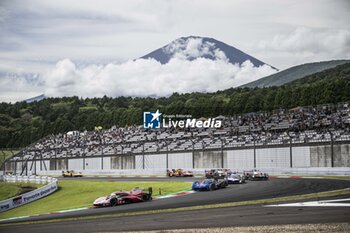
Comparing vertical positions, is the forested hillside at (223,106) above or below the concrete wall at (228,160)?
above

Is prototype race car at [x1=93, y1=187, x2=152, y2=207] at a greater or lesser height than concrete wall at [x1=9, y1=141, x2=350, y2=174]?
lesser

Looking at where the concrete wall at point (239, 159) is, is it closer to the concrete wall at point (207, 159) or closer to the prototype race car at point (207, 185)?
the concrete wall at point (207, 159)

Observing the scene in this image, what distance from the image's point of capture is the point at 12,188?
193 feet

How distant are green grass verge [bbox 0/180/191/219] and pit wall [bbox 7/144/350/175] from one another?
48.0ft

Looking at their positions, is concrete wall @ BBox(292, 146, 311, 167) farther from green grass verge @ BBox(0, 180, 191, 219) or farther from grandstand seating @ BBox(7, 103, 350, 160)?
green grass verge @ BBox(0, 180, 191, 219)

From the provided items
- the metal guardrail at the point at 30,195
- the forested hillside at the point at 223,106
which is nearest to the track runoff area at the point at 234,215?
the metal guardrail at the point at 30,195

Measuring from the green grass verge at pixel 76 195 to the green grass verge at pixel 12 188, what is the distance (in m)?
5.99

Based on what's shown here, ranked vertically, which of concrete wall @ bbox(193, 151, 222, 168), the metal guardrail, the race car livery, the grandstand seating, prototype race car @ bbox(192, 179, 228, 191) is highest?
the grandstand seating

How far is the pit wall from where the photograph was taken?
48.6 metres

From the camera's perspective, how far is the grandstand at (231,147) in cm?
5024

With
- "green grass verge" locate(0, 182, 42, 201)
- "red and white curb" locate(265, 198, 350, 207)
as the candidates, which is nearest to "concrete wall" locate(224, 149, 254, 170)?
"green grass verge" locate(0, 182, 42, 201)

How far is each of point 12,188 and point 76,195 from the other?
56.0 feet

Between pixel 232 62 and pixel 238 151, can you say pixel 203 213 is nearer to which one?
pixel 238 151

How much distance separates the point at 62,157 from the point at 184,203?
65455mm
